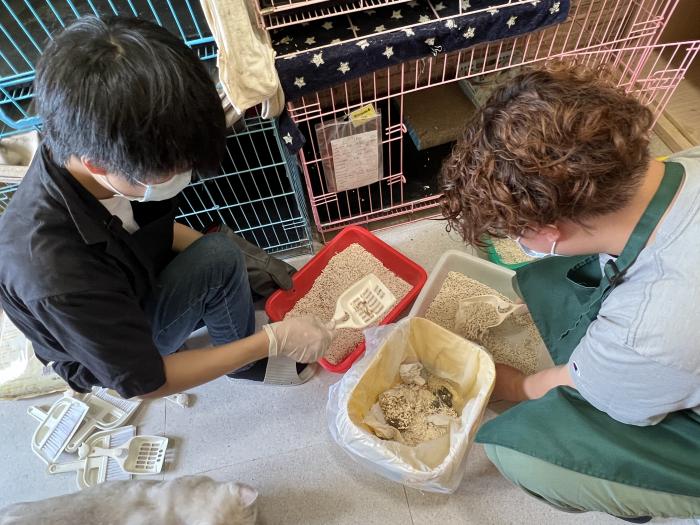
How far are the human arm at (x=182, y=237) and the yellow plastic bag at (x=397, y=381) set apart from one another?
1.68ft

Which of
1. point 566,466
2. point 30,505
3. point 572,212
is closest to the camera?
point 572,212

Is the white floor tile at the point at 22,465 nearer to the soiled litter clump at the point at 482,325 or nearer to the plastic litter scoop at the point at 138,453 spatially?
the plastic litter scoop at the point at 138,453

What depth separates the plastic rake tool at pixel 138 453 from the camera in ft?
3.85

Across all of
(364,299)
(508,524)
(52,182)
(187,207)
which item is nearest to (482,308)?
(364,299)

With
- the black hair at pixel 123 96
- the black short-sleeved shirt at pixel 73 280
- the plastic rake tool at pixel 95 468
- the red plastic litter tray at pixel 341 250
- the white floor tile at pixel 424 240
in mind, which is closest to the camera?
the black hair at pixel 123 96

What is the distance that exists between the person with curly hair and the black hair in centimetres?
41

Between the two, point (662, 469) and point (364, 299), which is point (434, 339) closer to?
point (364, 299)

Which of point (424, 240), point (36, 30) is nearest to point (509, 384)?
point (424, 240)

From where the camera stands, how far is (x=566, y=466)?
31.8 inches

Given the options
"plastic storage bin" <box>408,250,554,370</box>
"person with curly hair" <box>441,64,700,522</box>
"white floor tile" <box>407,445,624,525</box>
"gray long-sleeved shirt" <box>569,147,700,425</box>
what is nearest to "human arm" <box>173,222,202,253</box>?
"plastic storage bin" <box>408,250,554,370</box>

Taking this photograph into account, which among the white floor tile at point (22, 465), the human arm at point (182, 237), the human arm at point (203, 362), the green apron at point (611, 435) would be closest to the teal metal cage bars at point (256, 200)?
the human arm at point (182, 237)

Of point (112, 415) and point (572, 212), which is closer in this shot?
point (572, 212)

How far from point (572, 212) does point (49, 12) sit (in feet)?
3.49

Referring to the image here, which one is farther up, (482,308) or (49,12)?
(49,12)
